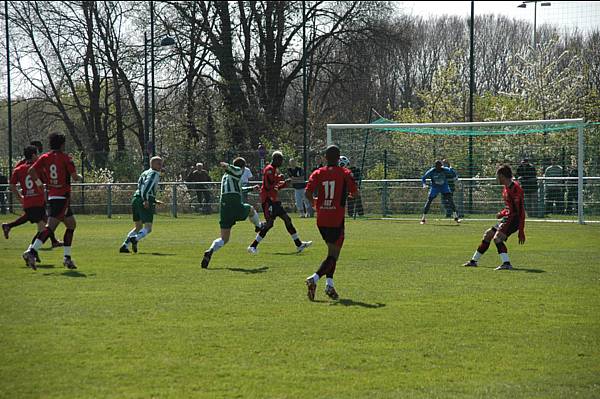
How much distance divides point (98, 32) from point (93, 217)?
12942 mm

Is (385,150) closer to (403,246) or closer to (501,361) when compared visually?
(403,246)

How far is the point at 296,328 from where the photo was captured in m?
8.95

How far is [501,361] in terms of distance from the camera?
7570 millimetres

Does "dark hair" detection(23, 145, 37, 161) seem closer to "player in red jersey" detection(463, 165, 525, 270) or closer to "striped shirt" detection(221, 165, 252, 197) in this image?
"striped shirt" detection(221, 165, 252, 197)

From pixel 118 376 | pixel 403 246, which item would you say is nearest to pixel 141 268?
pixel 403 246

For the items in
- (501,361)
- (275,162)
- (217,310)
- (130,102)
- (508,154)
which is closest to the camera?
(501,361)

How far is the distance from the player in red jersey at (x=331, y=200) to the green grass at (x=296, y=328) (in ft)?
1.67

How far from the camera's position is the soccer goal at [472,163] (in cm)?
2873

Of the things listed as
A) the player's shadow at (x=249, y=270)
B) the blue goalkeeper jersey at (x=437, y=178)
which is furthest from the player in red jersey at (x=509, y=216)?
the blue goalkeeper jersey at (x=437, y=178)

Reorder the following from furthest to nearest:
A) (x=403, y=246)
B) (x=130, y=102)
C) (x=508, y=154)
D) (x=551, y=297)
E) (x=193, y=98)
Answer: (x=130, y=102)
(x=193, y=98)
(x=508, y=154)
(x=403, y=246)
(x=551, y=297)

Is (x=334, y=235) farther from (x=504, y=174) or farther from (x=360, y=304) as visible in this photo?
(x=504, y=174)

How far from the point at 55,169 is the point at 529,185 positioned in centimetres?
1870

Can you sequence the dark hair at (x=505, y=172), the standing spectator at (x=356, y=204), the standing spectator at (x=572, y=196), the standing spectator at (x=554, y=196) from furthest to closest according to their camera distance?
the standing spectator at (x=356, y=204), the standing spectator at (x=554, y=196), the standing spectator at (x=572, y=196), the dark hair at (x=505, y=172)

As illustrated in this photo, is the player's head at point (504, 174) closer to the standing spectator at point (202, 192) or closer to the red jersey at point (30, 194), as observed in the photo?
the red jersey at point (30, 194)
